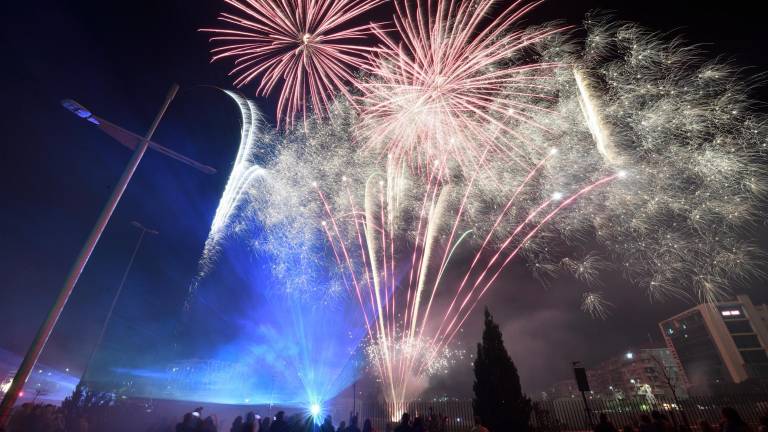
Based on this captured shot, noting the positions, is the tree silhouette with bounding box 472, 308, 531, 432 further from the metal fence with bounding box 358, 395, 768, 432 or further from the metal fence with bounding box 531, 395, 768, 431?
the metal fence with bounding box 531, 395, 768, 431

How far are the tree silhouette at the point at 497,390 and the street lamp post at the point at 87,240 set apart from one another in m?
16.2

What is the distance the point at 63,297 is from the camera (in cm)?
632

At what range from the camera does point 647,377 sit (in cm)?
10250

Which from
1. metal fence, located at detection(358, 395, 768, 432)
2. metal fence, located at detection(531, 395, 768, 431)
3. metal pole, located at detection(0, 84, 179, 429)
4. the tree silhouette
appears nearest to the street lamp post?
metal pole, located at detection(0, 84, 179, 429)

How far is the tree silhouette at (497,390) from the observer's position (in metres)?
16.5

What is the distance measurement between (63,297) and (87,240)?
3.83ft

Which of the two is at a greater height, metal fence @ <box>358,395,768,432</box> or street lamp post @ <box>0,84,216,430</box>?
street lamp post @ <box>0,84,216,430</box>

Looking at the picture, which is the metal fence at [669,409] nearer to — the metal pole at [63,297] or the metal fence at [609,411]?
the metal fence at [609,411]

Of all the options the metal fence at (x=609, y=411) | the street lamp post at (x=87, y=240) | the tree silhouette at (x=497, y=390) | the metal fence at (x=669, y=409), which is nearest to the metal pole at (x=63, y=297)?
the street lamp post at (x=87, y=240)

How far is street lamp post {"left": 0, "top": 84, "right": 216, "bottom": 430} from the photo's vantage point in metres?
5.49

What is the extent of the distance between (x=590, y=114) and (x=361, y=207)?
38.4 ft

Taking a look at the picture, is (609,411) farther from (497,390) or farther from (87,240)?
(87,240)

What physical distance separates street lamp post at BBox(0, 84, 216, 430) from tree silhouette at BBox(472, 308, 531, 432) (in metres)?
16.2

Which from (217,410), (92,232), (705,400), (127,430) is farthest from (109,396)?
(705,400)
